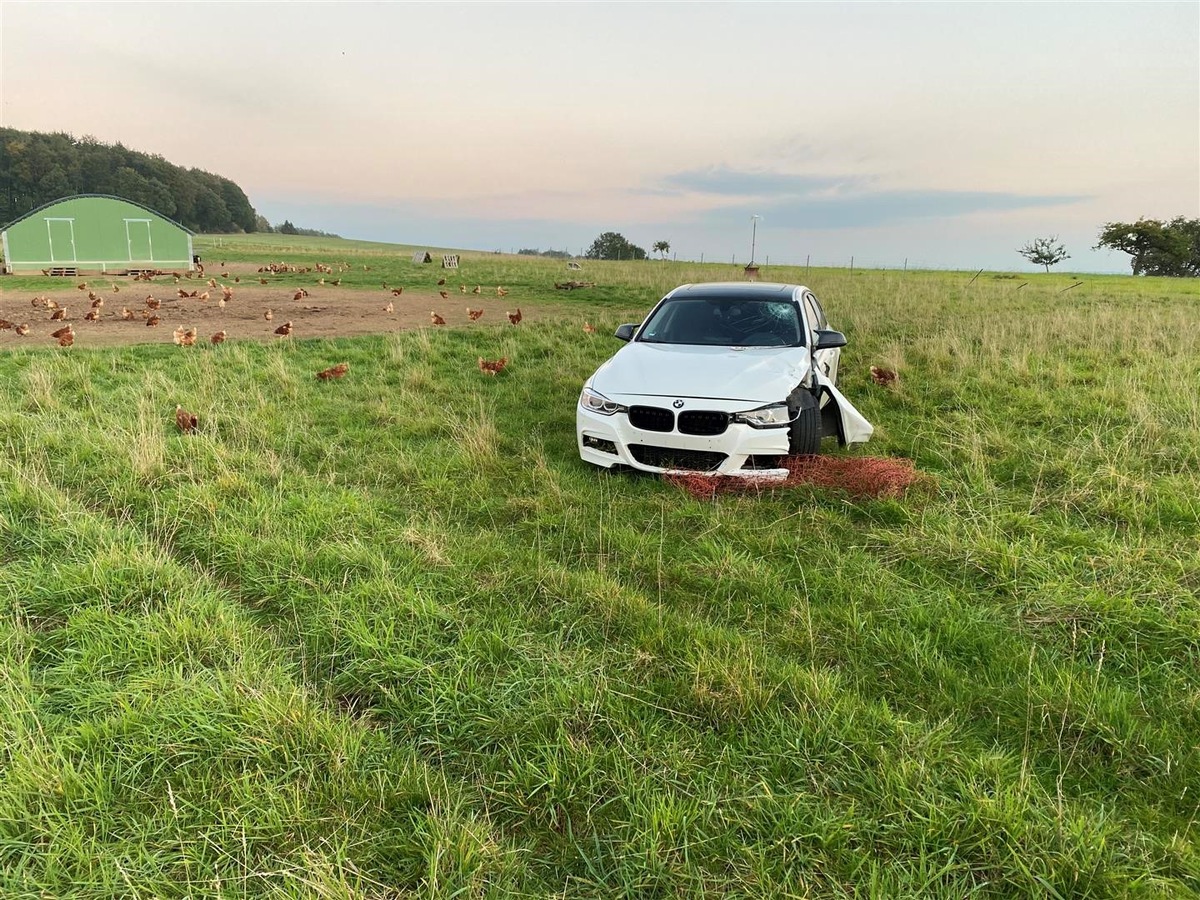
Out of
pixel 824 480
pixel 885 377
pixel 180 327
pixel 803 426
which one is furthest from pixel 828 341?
pixel 180 327

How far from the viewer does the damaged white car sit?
15.4 ft

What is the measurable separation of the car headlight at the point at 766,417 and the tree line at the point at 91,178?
374 ft

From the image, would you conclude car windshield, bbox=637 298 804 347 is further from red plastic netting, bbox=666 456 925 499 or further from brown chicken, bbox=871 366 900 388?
brown chicken, bbox=871 366 900 388

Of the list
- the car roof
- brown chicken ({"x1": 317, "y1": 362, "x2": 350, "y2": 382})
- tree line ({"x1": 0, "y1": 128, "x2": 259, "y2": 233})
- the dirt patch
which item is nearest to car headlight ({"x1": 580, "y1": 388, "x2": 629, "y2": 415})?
the car roof

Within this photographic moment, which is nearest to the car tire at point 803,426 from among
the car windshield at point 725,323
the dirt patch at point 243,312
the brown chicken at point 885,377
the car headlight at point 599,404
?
the car windshield at point 725,323

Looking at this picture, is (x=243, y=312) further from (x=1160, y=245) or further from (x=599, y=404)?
(x=1160, y=245)

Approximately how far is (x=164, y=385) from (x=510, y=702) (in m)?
7.66

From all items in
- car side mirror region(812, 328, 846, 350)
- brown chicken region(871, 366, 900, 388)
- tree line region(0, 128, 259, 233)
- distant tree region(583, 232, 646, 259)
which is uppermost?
tree line region(0, 128, 259, 233)

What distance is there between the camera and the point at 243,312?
15.9 meters

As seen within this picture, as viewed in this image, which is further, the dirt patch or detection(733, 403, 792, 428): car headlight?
A: the dirt patch

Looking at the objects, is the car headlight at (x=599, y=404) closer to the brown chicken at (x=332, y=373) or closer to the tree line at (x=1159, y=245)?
the brown chicken at (x=332, y=373)

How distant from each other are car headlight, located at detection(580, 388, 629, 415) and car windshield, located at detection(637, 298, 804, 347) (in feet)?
4.45

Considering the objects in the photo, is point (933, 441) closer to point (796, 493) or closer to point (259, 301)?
point (796, 493)

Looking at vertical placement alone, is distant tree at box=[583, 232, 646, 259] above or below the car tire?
above
